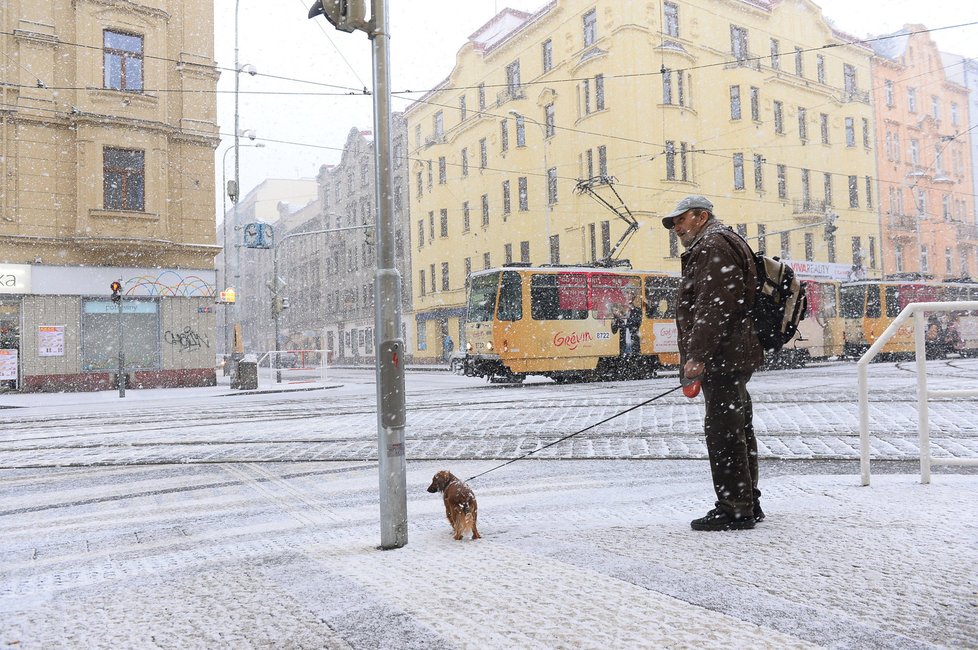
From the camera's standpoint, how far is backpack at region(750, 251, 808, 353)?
3875 millimetres

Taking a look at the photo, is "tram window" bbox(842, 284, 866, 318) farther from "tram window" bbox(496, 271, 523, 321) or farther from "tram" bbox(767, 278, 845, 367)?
"tram window" bbox(496, 271, 523, 321)

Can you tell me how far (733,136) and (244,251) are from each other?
69842 mm

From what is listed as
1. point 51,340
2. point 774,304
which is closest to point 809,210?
point 51,340

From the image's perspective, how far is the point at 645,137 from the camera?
3319 centimetres

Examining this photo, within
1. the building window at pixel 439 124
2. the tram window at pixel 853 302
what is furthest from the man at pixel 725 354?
the building window at pixel 439 124

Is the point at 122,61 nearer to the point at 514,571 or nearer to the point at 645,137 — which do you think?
the point at 645,137

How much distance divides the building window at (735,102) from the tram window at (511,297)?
20858mm

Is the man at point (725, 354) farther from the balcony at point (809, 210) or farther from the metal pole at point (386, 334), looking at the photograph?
the balcony at point (809, 210)

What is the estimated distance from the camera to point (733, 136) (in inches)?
1437

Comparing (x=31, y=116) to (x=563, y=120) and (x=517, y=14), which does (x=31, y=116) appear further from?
(x=517, y=14)

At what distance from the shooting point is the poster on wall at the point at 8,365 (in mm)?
21120

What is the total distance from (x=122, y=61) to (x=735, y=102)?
2670 centimetres

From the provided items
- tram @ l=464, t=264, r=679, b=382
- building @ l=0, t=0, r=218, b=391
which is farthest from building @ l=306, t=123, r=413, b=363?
tram @ l=464, t=264, r=679, b=382

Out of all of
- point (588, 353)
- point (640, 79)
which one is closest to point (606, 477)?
point (588, 353)
